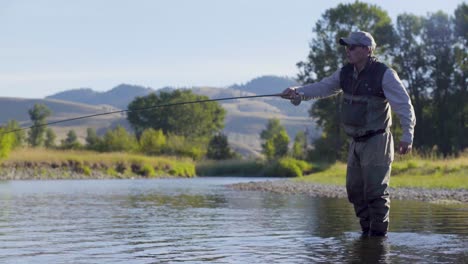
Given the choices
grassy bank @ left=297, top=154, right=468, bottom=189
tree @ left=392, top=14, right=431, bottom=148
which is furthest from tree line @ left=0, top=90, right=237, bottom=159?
grassy bank @ left=297, top=154, right=468, bottom=189

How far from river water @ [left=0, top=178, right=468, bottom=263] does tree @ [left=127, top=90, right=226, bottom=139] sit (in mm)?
78177

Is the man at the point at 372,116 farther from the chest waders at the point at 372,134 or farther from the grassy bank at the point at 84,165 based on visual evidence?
the grassy bank at the point at 84,165

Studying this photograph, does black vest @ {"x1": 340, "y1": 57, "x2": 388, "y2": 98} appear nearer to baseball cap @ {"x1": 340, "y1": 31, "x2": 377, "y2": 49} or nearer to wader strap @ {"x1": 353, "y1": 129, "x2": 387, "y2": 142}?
baseball cap @ {"x1": 340, "y1": 31, "x2": 377, "y2": 49}

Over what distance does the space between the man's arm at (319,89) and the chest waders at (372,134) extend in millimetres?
352

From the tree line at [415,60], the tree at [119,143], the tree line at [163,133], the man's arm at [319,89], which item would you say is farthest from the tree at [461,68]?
the man's arm at [319,89]

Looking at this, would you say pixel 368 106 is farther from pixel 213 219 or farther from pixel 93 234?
pixel 213 219

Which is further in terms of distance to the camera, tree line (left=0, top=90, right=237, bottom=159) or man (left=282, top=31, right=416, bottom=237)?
tree line (left=0, top=90, right=237, bottom=159)

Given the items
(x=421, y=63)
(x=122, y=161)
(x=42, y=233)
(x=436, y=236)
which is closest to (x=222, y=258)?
(x=436, y=236)

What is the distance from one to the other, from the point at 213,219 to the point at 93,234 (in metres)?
2.83

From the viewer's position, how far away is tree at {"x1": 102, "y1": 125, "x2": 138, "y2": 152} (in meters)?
63.5

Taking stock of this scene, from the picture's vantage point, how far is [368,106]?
7.43 metres

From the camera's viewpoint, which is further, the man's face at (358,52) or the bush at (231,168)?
the bush at (231,168)

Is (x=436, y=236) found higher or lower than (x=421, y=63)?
lower

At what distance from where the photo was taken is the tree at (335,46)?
2089 inches
